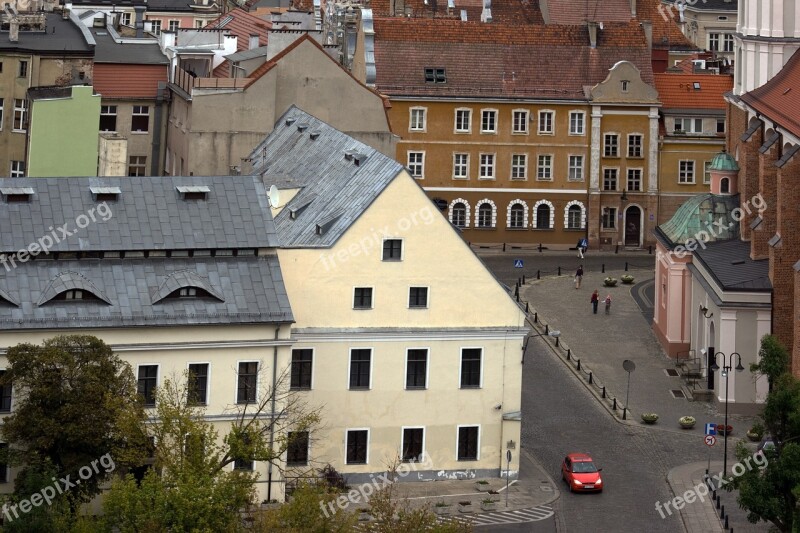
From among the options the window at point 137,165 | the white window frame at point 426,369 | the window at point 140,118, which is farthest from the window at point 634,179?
the white window frame at point 426,369

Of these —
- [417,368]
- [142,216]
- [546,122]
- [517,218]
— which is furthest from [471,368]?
[546,122]

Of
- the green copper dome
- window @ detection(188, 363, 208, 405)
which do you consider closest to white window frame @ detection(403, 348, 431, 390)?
window @ detection(188, 363, 208, 405)

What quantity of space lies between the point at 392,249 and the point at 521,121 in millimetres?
61242

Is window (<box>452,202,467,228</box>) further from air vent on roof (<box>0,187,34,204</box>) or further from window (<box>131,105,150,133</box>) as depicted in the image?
air vent on roof (<box>0,187,34,204</box>)

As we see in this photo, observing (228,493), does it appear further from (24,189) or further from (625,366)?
(625,366)

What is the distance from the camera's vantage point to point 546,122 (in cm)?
14962

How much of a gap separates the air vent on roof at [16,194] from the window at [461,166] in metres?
66.0

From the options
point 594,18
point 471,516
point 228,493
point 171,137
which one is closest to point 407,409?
point 471,516

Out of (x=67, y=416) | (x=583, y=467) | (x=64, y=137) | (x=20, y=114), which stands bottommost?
(x=583, y=467)

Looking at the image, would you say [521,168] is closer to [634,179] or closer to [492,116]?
[492,116]

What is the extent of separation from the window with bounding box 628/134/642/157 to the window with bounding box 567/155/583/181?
352 centimetres

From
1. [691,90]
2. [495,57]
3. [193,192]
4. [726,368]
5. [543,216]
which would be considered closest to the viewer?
[193,192]

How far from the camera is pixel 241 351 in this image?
85750mm

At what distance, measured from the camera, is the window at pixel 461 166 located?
491 feet
